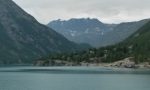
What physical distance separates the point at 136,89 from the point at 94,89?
15.5 meters

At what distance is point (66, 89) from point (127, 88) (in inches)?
915

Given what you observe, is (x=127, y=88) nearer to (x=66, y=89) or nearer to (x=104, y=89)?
(x=104, y=89)

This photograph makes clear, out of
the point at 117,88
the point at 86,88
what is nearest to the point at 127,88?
the point at 117,88

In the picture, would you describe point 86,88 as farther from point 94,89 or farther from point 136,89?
point 136,89

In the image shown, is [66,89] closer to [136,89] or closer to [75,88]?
[75,88]

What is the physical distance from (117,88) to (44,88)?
90.2 feet

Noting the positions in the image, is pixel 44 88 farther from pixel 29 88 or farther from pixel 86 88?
pixel 86 88

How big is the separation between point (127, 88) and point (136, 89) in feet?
15.7

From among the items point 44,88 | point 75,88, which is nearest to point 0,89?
point 44,88

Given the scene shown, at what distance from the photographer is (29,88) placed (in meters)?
160

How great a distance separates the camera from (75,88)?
160m

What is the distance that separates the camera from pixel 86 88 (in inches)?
6255

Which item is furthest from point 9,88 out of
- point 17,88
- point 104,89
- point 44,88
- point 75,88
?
point 104,89

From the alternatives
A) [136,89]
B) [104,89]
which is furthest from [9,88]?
[136,89]
